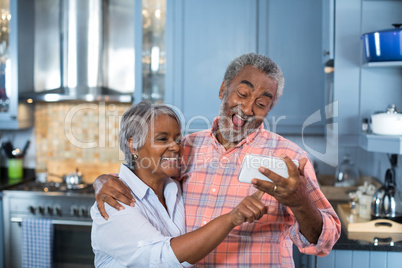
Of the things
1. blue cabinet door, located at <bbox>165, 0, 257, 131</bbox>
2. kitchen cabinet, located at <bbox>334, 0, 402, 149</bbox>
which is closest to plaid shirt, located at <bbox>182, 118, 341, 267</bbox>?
kitchen cabinet, located at <bbox>334, 0, 402, 149</bbox>

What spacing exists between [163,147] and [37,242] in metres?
1.70

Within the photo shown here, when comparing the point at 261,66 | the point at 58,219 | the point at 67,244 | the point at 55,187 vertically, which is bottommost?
the point at 67,244

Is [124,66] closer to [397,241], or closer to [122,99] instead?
[122,99]

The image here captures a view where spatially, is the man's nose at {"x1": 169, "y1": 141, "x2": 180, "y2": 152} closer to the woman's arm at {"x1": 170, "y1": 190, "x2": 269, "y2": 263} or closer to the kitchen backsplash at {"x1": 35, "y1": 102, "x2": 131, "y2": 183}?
the woman's arm at {"x1": 170, "y1": 190, "x2": 269, "y2": 263}

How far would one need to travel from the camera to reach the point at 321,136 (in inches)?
112

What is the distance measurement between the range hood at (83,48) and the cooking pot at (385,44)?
1.52 meters

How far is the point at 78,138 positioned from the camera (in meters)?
3.10

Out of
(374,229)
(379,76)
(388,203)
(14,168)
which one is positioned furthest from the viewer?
(14,168)

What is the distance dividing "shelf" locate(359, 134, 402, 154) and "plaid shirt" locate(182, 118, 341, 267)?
76 cm

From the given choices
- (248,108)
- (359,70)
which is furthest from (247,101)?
(359,70)

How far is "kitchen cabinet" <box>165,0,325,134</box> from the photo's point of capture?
255 cm

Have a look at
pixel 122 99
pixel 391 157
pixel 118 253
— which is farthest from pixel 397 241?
pixel 122 99

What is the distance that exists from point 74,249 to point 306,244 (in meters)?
1.83

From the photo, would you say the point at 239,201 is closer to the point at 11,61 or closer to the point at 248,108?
the point at 248,108
